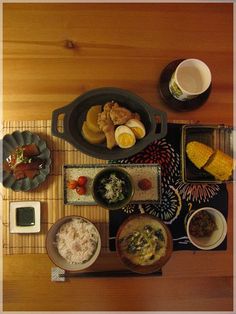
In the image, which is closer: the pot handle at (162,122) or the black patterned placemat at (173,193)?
the pot handle at (162,122)

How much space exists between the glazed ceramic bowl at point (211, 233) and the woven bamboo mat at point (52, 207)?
0.28 metres

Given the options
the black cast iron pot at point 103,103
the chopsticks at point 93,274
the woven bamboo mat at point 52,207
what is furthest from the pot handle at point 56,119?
the chopsticks at point 93,274

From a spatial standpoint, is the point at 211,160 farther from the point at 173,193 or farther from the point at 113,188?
the point at 113,188

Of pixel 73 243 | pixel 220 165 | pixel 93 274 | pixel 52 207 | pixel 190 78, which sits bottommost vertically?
pixel 93 274

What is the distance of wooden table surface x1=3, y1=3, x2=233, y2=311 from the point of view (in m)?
1.11

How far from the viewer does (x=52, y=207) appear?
1.11 meters

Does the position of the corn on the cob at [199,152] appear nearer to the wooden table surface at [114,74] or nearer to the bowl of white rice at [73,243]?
the wooden table surface at [114,74]

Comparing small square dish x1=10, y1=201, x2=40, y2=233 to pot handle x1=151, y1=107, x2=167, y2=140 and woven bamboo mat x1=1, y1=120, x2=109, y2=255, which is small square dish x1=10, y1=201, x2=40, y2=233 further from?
pot handle x1=151, y1=107, x2=167, y2=140

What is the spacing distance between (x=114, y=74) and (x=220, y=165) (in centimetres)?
47

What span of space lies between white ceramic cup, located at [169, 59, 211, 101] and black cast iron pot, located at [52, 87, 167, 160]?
0.11 meters

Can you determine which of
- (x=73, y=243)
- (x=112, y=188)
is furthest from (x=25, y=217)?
(x=112, y=188)

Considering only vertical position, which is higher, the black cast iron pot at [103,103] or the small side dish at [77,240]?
the black cast iron pot at [103,103]

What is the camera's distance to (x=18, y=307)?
1112 mm

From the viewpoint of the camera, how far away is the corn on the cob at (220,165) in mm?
1050
